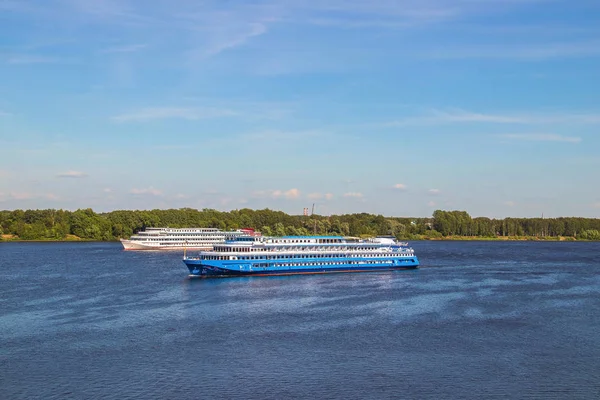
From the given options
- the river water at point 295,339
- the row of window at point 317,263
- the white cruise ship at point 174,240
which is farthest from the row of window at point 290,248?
the white cruise ship at point 174,240

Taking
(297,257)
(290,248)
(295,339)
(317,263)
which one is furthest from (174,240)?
(295,339)

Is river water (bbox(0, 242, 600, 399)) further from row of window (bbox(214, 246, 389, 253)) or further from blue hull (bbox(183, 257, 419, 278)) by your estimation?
row of window (bbox(214, 246, 389, 253))

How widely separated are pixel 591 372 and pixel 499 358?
6877 mm

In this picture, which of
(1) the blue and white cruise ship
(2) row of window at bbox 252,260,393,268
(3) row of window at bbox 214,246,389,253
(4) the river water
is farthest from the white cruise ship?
(4) the river water

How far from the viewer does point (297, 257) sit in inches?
4439

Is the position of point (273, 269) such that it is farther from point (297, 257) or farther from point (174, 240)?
point (174, 240)

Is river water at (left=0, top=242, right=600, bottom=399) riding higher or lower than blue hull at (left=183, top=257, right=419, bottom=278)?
lower

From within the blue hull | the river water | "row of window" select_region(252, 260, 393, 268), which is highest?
"row of window" select_region(252, 260, 393, 268)

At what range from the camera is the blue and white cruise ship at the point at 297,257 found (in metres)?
104

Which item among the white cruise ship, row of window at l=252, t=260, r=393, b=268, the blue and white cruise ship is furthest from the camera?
the white cruise ship

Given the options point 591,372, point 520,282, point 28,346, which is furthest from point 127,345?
point 520,282

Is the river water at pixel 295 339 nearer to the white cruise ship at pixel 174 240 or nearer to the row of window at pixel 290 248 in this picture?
the row of window at pixel 290 248

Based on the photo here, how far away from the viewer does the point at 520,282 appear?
346 ft

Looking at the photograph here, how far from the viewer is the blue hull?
10256 centimetres
